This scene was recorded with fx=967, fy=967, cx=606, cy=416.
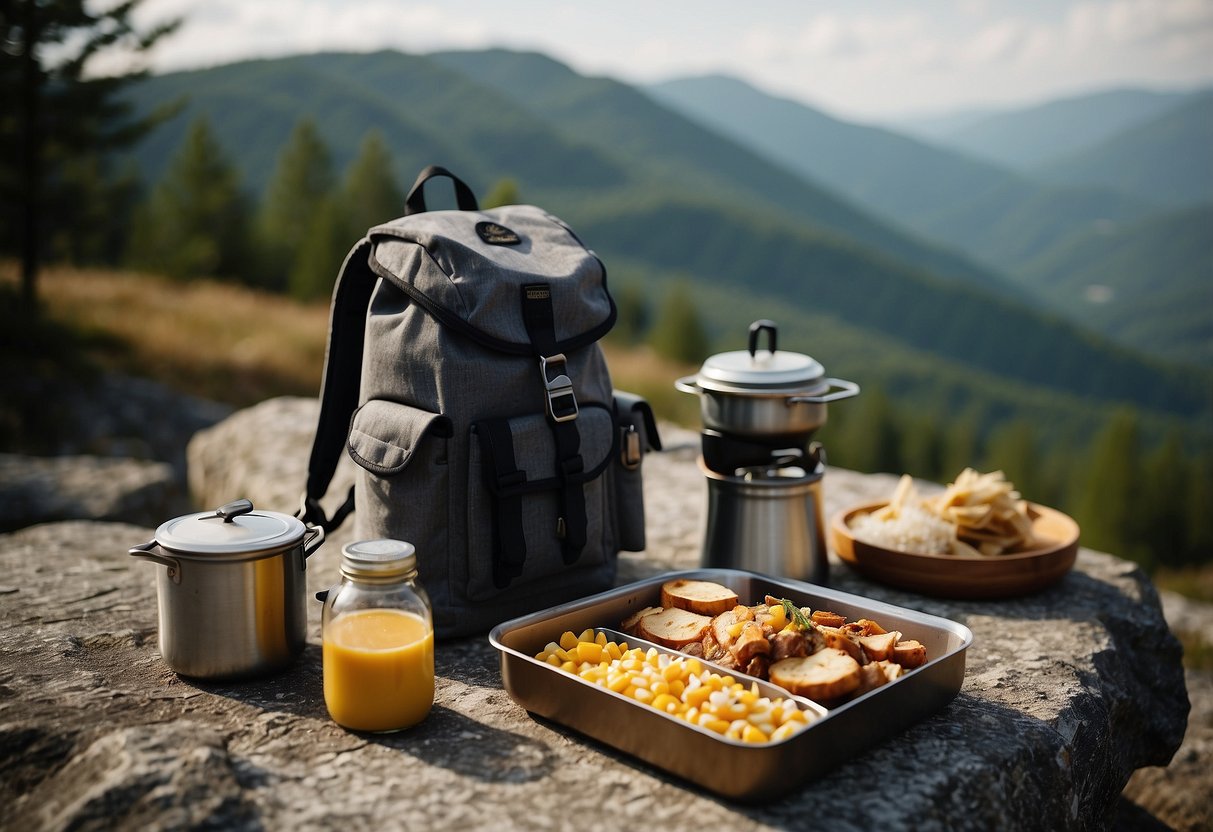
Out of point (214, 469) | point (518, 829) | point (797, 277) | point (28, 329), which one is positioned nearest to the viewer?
point (518, 829)

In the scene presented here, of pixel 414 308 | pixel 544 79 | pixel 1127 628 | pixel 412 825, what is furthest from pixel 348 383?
pixel 544 79

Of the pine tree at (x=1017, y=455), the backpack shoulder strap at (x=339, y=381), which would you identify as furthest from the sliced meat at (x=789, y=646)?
the pine tree at (x=1017, y=455)

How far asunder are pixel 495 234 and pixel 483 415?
2.02ft

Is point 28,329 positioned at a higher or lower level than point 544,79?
lower

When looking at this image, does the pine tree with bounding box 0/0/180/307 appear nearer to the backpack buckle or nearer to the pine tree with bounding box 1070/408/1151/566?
the backpack buckle

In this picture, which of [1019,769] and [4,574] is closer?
[1019,769]

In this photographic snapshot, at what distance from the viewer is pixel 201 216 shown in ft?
120

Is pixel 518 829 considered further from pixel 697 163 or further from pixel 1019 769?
pixel 697 163

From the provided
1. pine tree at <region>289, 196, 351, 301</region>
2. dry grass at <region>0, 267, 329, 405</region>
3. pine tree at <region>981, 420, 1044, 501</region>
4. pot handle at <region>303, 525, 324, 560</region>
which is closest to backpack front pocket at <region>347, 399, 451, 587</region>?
pot handle at <region>303, 525, 324, 560</region>

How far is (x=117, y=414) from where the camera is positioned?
11961 millimetres

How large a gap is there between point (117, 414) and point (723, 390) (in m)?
10.8

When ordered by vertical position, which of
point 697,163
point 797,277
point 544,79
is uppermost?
point 544,79

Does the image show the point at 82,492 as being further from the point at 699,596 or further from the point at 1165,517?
the point at 1165,517

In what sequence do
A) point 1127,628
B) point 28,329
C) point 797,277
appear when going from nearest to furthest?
point 1127,628
point 28,329
point 797,277
